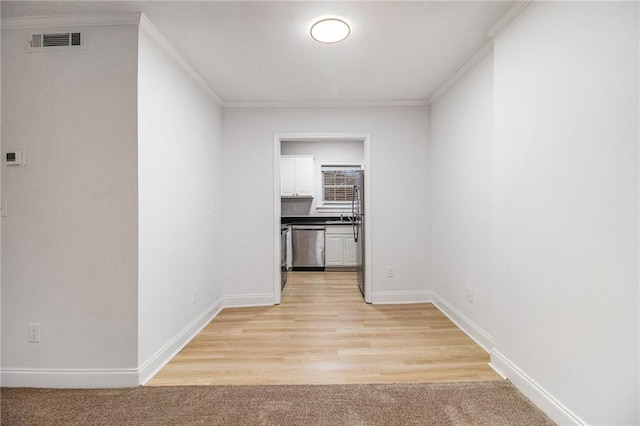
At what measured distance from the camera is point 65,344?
1926mm

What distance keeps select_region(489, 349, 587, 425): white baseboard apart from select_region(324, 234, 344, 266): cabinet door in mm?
3658

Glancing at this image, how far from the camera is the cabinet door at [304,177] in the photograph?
5926 mm

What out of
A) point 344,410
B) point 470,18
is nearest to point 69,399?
point 344,410

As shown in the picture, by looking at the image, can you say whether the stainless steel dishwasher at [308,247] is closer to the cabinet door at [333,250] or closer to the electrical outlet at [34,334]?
the cabinet door at [333,250]

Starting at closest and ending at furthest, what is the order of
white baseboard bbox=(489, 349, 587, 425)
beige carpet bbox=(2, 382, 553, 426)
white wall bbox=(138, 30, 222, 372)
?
white baseboard bbox=(489, 349, 587, 425) < beige carpet bbox=(2, 382, 553, 426) < white wall bbox=(138, 30, 222, 372)

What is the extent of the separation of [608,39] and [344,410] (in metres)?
2.23

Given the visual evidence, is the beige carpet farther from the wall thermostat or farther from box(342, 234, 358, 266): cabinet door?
box(342, 234, 358, 266): cabinet door

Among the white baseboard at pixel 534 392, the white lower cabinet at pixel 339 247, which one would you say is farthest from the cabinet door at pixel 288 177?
the white baseboard at pixel 534 392

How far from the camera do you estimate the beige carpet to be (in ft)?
5.25

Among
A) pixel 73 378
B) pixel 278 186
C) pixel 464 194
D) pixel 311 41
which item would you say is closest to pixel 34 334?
pixel 73 378

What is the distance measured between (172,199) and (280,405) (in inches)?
67.1

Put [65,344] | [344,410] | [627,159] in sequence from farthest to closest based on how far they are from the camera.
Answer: [65,344] < [344,410] < [627,159]

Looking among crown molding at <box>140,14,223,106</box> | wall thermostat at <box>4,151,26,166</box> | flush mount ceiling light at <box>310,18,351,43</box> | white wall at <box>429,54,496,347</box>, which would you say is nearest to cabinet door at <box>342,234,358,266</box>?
white wall at <box>429,54,496,347</box>

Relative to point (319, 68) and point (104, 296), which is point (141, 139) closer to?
point (104, 296)
